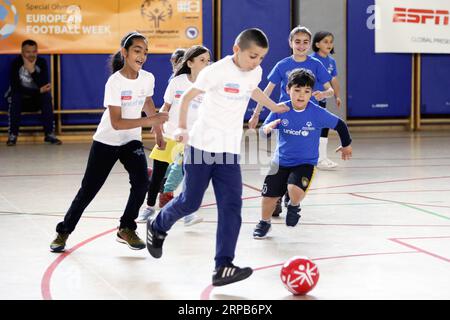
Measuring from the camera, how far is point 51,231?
259 inches

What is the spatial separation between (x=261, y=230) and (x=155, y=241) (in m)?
1.22

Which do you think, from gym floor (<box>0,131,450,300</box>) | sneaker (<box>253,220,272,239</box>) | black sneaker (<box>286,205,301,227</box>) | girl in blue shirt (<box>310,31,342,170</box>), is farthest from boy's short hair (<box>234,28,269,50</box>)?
girl in blue shirt (<box>310,31,342,170</box>)

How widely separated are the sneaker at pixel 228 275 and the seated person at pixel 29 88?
932cm

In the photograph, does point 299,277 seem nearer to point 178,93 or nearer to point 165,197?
point 178,93

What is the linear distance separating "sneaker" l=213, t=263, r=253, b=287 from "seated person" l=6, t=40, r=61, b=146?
932 cm

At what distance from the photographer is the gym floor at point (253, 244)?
4815 millimetres

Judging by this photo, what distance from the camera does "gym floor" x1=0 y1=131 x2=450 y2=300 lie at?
4.82 metres

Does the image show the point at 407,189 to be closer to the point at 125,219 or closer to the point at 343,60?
the point at 125,219

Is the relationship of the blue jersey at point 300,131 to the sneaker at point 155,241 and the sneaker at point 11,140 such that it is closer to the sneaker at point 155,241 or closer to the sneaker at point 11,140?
the sneaker at point 155,241

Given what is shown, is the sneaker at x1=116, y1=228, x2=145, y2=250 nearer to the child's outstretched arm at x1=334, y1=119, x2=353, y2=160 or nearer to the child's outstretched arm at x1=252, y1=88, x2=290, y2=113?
the child's outstretched arm at x1=252, y1=88, x2=290, y2=113

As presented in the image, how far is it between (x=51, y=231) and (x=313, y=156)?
2224mm

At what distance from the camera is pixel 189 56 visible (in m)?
7.07

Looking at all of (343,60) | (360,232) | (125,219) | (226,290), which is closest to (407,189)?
(360,232)

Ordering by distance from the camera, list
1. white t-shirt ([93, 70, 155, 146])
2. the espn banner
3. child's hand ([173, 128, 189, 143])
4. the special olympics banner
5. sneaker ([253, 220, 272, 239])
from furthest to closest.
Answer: the special olympics banner
the espn banner
sneaker ([253, 220, 272, 239])
white t-shirt ([93, 70, 155, 146])
child's hand ([173, 128, 189, 143])
